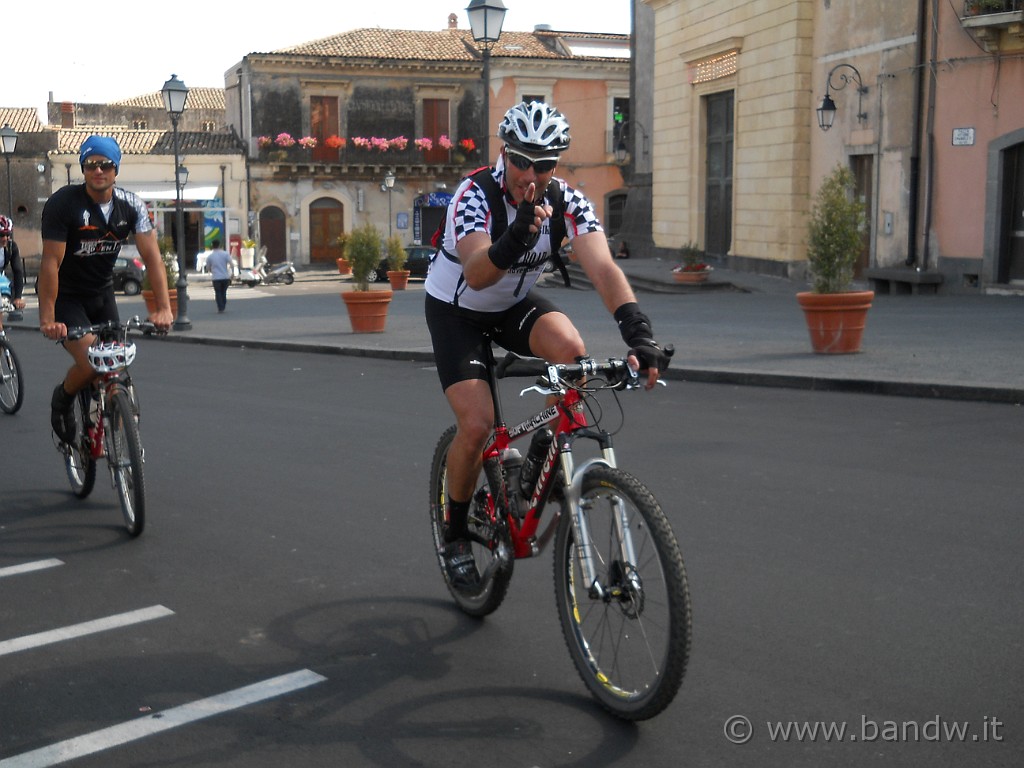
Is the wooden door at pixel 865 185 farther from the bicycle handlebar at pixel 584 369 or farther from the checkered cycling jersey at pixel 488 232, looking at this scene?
the bicycle handlebar at pixel 584 369

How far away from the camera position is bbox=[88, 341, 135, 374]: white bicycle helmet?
6355mm

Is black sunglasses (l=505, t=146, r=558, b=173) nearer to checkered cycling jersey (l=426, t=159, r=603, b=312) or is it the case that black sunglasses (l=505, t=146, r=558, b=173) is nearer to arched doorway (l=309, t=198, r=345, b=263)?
checkered cycling jersey (l=426, t=159, r=603, b=312)

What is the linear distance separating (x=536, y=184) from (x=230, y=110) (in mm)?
58114

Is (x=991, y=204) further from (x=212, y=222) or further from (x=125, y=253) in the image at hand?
(x=212, y=222)

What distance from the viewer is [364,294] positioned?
18641mm

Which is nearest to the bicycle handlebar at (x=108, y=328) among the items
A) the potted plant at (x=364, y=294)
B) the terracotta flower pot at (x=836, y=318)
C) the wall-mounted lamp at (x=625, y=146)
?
the terracotta flower pot at (x=836, y=318)

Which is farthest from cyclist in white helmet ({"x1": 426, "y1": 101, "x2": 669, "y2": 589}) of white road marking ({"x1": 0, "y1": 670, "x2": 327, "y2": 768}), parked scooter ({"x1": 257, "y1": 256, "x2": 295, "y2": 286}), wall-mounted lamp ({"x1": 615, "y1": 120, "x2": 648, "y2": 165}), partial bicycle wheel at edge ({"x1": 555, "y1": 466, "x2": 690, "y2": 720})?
parked scooter ({"x1": 257, "y1": 256, "x2": 295, "y2": 286})

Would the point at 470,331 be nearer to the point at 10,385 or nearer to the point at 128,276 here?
the point at 10,385

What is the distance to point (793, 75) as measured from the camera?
26.8 metres

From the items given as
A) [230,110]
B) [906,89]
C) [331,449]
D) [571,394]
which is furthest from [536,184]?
[230,110]

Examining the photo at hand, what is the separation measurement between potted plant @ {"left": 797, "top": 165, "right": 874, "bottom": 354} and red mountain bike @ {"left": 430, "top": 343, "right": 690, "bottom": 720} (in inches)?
360

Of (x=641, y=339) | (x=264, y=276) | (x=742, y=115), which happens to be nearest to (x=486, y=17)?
(x=742, y=115)

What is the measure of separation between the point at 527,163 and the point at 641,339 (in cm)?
69

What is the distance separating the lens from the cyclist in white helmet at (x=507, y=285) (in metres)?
4.00
